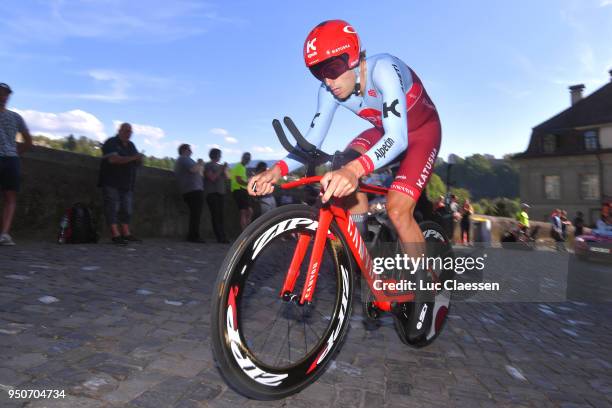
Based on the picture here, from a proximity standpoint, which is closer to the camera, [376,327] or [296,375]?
[296,375]

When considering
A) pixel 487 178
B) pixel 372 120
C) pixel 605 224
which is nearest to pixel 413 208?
pixel 372 120

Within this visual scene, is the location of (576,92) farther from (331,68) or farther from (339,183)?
(339,183)

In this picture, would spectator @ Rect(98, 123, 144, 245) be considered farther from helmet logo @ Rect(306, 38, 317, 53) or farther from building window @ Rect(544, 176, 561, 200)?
building window @ Rect(544, 176, 561, 200)

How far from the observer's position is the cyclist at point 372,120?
2.42 m

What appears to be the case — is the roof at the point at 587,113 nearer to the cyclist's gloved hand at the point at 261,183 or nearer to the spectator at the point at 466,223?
the spectator at the point at 466,223

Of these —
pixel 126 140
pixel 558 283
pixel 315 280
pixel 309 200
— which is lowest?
pixel 558 283

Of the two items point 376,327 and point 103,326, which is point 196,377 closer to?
point 103,326

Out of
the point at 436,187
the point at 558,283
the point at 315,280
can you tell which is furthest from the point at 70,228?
the point at 436,187

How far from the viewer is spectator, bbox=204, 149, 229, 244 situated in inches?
401

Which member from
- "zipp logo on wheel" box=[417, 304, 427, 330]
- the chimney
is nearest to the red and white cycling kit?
"zipp logo on wheel" box=[417, 304, 427, 330]

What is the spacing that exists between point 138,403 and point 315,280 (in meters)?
1.00

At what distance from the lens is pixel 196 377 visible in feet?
8.09

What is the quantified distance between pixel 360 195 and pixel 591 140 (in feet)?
156

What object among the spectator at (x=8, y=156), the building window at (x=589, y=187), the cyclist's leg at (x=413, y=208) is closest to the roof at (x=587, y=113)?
the building window at (x=589, y=187)
